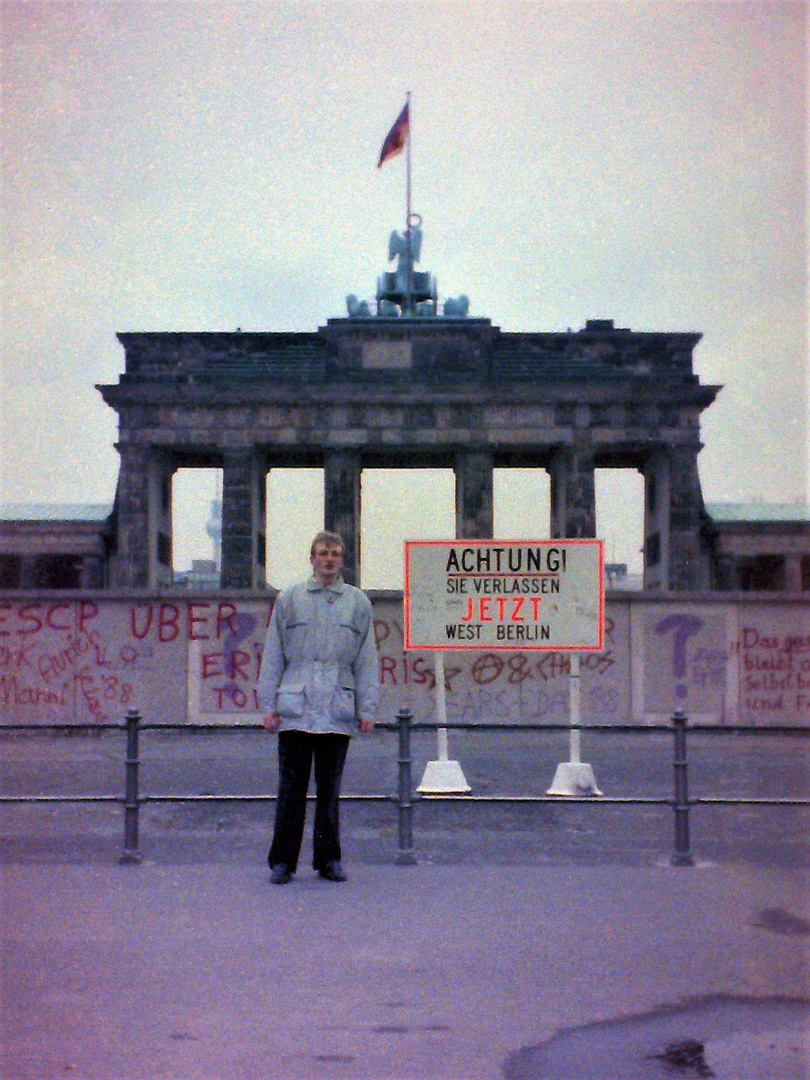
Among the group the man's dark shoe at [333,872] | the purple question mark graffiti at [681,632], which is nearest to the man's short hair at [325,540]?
the man's dark shoe at [333,872]

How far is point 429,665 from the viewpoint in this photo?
73.3 feet

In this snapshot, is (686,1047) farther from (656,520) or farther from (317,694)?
(656,520)

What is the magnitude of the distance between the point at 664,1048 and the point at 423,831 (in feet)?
18.3

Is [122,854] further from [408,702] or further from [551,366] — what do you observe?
[551,366]

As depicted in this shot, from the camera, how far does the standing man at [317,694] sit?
7.78 m

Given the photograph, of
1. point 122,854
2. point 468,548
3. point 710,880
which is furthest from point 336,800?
point 468,548

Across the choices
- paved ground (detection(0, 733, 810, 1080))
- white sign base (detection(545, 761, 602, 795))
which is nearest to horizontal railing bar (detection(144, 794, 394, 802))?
paved ground (detection(0, 733, 810, 1080))

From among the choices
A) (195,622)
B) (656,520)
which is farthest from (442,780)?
(656,520)

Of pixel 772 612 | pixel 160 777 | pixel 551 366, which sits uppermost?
pixel 551 366

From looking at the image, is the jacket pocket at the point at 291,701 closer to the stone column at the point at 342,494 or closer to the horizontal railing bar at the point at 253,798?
the horizontal railing bar at the point at 253,798

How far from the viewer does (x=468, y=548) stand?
12727 millimetres

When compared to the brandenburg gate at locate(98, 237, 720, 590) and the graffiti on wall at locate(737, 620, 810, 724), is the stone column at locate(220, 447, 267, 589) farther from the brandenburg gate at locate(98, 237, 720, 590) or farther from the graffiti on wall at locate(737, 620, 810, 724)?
the graffiti on wall at locate(737, 620, 810, 724)

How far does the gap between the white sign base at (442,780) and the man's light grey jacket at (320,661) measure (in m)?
4.62

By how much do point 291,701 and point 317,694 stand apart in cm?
15
